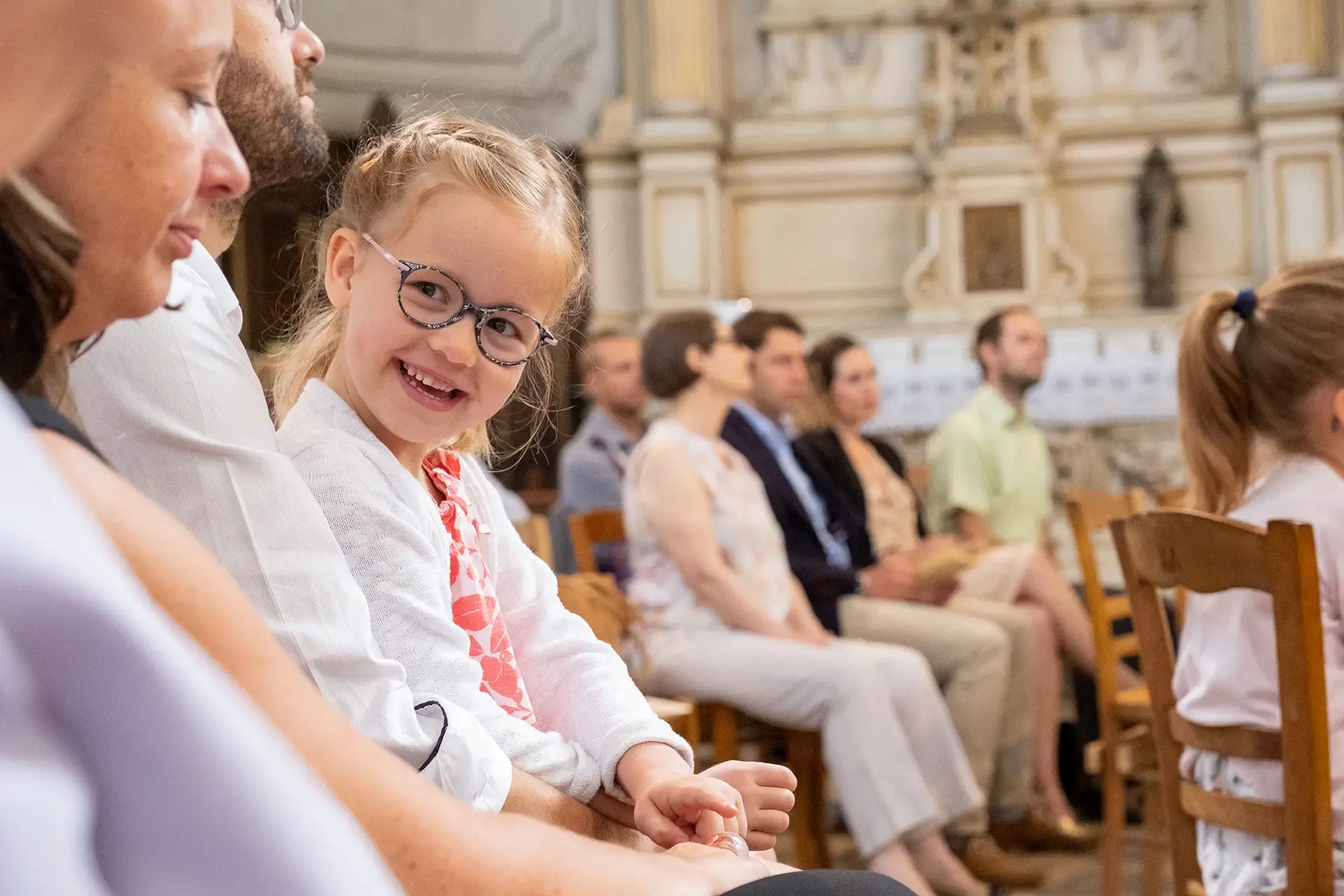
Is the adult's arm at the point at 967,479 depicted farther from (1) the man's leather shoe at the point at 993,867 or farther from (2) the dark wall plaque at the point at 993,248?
(2) the dark wall plaque at the point at 993,248

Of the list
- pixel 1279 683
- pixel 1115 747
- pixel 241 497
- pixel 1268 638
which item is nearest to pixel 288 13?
pixel 241 497

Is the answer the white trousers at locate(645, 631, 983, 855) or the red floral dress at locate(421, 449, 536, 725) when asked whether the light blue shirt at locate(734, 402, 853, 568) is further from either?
the red floral dress at locate(421, 449, 536, 725)

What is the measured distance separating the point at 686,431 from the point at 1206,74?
706cm

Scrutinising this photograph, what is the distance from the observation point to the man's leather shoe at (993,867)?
3502 mm

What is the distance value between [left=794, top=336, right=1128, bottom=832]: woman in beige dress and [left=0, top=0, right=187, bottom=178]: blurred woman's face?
3.64 metres

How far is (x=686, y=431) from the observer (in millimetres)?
3498

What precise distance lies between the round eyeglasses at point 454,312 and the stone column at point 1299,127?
831 cm

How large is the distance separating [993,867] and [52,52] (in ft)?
10.9

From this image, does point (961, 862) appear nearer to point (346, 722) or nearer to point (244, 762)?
point (346, 722)

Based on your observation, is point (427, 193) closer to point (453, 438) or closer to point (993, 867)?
point (453, 438)

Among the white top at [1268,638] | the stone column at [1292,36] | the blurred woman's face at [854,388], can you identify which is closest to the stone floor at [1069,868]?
the blurred woman's face at [854,388]

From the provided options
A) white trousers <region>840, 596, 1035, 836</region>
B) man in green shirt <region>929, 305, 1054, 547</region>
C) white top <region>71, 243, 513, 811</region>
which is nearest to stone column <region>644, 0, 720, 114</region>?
man in green shirt <region>929, 305, 1054, 547</region>

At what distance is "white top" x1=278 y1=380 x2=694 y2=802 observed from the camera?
123cm

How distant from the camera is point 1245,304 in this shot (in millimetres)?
2172
